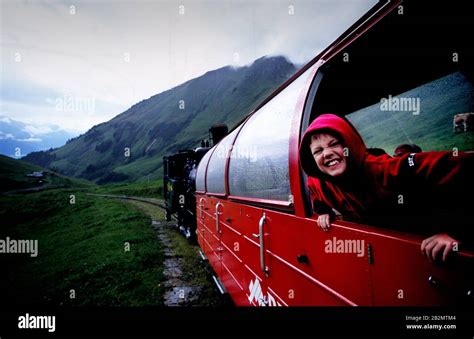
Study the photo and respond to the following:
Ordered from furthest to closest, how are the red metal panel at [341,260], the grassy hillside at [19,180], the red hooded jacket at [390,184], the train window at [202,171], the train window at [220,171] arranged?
the grassy hillside at [19,180], the train window at [202,171], the train window at [220,171], the red metal panel at [341,260], the red hooded jacket at [390,184]

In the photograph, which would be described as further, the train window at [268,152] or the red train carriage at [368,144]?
the train window at [268,152]

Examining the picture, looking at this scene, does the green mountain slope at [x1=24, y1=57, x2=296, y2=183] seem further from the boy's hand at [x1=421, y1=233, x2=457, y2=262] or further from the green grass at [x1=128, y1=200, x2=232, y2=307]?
the boy's hand at [x1=421, y1=233, x2=457, y2=262]

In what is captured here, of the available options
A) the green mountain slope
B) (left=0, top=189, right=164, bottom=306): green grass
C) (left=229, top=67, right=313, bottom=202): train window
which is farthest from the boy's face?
the green mountain slope

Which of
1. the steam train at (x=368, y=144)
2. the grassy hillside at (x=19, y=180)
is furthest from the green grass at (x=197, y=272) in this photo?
the grassy hillside at (x=19, y=180)

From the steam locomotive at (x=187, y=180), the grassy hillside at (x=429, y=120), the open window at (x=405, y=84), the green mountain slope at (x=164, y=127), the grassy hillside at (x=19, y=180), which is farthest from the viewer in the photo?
the green mountain slope at (x=164, y=127)

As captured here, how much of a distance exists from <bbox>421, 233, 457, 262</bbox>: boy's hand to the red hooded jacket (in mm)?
210

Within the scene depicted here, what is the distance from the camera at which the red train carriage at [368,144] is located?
1273 millimetres

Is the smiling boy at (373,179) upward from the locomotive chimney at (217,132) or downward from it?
downward

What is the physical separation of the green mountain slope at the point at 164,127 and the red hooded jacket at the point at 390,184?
358 ft

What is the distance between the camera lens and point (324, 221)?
5.61 ft

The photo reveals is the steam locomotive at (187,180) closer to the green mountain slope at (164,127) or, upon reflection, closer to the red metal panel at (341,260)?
the red metal panel at (341,260)

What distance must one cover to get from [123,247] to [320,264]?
1054 cm

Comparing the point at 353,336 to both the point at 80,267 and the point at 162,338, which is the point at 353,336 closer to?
the point at 162,338

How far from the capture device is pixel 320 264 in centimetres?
182
